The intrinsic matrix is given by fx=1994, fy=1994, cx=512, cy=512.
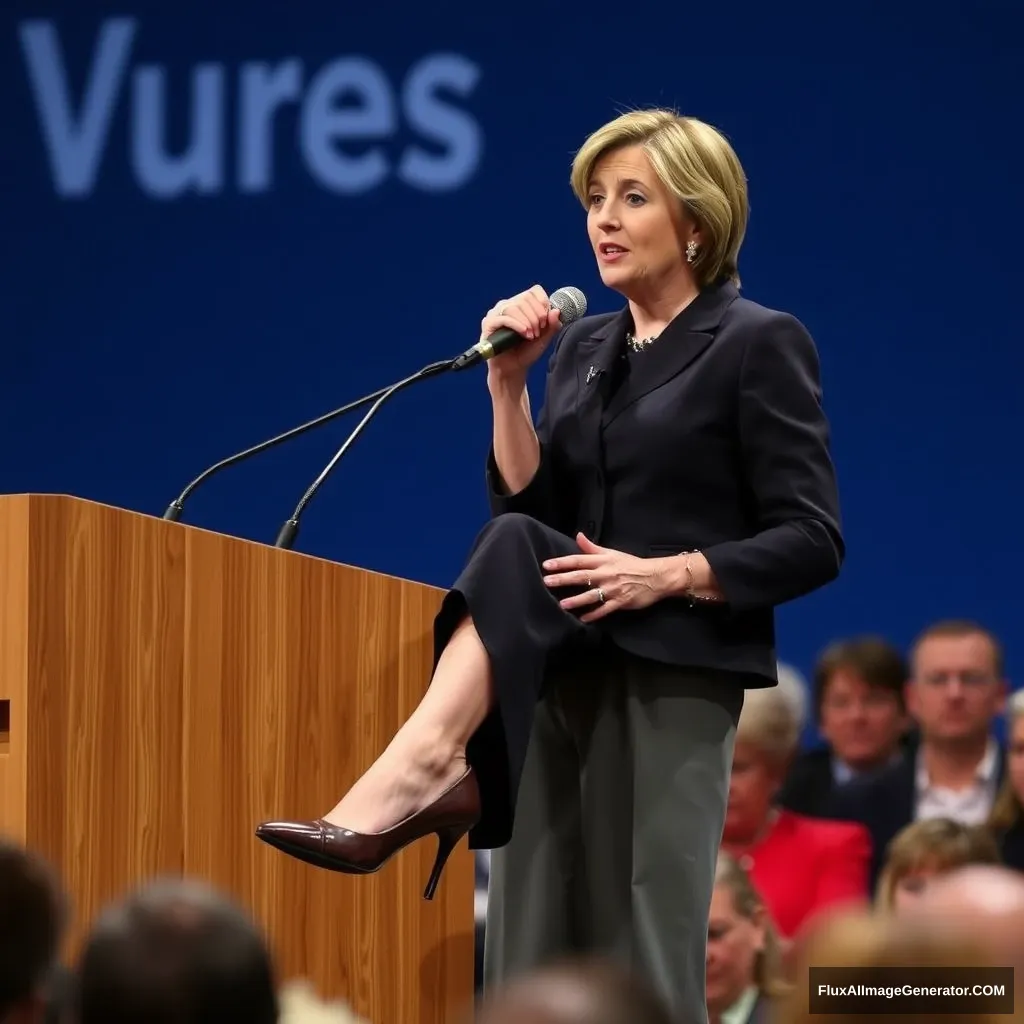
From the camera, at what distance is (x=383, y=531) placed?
489 centimetres

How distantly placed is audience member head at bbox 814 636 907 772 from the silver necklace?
194 cm

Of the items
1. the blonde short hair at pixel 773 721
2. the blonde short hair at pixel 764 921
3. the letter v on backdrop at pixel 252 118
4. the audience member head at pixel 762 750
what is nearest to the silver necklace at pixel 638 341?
the blonde short hair at pixel 764 921

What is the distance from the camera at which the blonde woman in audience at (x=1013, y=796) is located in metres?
3.94

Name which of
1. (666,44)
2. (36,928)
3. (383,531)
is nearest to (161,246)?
(383,531)

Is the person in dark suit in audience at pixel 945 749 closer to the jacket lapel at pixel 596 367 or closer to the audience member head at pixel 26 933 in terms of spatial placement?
the jacket lapel at pixel 596 367

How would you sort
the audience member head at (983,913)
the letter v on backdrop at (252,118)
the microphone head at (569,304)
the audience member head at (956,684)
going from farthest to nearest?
the letter v on backdrop at (252,118), the audience member head at (956,684), the microphone head at (569,304), the audience member head at (983,913)

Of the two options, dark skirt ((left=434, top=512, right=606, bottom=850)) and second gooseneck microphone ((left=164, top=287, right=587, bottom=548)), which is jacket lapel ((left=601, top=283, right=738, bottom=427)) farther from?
dark skirt ((left=434, top=512, right=606, bottom=850))

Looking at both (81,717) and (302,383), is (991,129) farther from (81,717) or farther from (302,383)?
(81,717)

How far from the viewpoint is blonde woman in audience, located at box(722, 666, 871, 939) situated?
3992 mm

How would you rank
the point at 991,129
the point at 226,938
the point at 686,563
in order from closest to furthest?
the point at 226,938, the point at 686,563, the point at 991,129

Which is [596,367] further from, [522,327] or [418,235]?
[418,235]

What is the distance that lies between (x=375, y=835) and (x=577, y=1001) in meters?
1.24

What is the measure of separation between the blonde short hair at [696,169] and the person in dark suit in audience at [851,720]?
76.2 inches

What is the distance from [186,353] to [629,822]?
9.31ft
